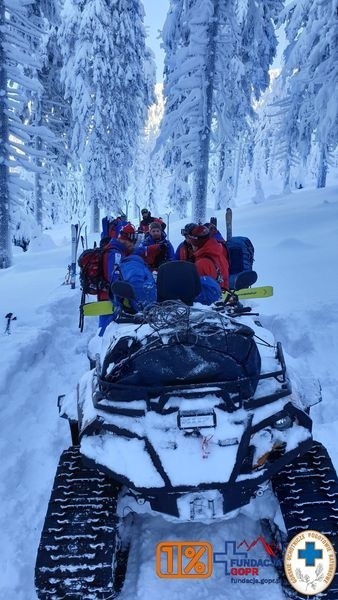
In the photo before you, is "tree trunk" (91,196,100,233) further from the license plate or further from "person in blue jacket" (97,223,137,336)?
the license plate

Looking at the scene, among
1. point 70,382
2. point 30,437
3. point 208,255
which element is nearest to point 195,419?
point 30,437

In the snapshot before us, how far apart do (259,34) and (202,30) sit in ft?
18.6

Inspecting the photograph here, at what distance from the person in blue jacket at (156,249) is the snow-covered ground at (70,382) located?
1742 millimetres

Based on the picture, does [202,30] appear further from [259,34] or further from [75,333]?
[75,333]

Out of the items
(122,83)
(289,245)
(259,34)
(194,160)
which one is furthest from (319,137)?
(122,83)

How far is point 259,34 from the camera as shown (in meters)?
20.2

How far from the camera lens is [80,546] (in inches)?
92.7

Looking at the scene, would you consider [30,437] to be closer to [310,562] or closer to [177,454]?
[177,454]

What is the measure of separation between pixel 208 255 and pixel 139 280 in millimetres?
1621

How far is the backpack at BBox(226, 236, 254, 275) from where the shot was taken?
25.5 ft

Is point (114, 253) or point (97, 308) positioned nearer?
point (97, 308)

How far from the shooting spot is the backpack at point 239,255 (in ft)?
25.5

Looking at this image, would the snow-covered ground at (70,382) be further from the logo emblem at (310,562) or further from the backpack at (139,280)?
the backpack at (139,280)

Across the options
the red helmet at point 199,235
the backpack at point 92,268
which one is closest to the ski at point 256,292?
the red helmet at point 199,235
